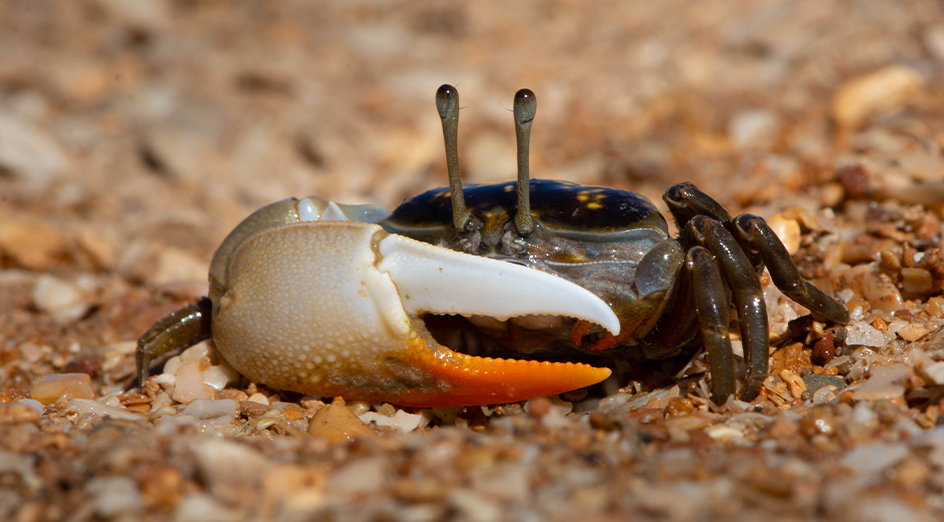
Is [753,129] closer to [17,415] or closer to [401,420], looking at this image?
[401,420]

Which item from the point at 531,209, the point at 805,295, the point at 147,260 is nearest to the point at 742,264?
the point at 805,295

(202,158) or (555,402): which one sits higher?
(202,158)

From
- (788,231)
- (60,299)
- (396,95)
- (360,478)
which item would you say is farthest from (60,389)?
(396,95)

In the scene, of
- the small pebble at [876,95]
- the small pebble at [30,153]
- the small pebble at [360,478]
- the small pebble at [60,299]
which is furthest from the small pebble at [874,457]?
the small pebble at [30,153]

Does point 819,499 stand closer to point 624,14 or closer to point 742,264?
point 742,264

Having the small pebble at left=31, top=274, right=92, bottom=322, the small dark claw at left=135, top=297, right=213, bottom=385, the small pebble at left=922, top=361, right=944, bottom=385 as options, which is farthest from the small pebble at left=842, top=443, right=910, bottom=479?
the small pebble at left=31, top=274, right=92, bottom=322

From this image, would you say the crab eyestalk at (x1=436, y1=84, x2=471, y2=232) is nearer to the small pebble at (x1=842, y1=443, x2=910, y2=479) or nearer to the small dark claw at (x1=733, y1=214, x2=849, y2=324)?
the small dark claw at (x1=733, y1=214, x2=849, y2=324)

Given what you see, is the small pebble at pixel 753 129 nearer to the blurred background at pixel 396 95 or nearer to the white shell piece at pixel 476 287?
the blurred background at pixel 396 95

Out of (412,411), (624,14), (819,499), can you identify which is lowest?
(412,411)
